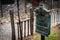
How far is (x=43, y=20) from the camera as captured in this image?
110 inches

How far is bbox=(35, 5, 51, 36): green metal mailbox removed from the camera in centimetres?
272

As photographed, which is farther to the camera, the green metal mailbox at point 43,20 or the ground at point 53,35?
the ground at point 53,35

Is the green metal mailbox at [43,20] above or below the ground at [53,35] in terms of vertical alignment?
above

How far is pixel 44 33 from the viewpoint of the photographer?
2.82 meters

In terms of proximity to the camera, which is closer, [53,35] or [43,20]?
[43,20]

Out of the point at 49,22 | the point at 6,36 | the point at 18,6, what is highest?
the point at 18,6

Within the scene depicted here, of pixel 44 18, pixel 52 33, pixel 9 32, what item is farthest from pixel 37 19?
pixel 9 32

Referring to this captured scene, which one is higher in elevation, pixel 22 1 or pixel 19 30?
pixel 22 1

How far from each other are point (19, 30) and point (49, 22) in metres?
0.61

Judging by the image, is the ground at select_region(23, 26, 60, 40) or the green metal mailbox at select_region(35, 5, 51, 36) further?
the ground at select_region(23, 26, 60, 40)

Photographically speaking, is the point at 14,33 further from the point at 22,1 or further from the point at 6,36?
the point at 22,1

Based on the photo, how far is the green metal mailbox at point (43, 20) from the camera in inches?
107

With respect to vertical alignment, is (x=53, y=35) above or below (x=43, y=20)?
below

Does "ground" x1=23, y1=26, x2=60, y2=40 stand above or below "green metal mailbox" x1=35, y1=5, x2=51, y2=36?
below
